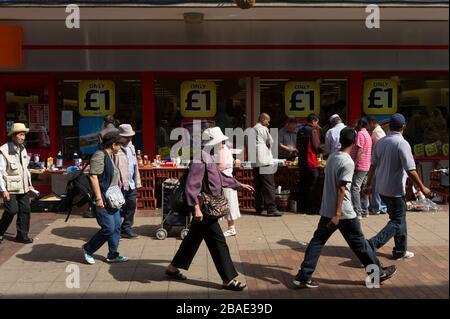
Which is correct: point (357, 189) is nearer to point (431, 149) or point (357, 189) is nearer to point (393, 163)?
point (393, 163)

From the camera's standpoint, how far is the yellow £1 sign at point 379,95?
10.9 m

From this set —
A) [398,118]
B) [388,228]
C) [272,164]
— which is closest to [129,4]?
[272,164]

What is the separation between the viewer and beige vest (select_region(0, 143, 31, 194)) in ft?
24.3

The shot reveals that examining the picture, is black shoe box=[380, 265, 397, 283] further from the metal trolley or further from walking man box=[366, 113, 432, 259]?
the metal trolley

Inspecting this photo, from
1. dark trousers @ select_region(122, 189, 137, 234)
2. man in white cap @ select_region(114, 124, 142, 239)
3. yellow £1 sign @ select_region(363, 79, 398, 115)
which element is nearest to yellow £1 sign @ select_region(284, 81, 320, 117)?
yellow £1 sign @ select_region(363, 79, 398, 115)

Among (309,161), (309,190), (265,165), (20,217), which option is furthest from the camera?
(309,190)

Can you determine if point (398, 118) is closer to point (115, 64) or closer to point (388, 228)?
point (388, 228)

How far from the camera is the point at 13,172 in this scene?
745 centimetres

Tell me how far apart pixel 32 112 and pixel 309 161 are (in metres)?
5.68

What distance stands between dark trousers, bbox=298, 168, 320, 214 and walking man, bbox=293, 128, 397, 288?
366 cm

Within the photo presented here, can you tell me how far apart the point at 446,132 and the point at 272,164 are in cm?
417

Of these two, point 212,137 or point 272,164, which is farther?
point 272,164

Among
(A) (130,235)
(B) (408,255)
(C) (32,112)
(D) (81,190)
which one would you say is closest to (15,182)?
(D) (81,190)
